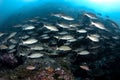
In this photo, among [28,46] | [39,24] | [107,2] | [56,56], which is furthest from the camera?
[107,2]

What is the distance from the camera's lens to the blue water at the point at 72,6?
19.6 meters

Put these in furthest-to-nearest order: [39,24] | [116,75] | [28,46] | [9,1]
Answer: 1. [9,1]
2. [39,24]
3. [28,46]
4. [116,75]

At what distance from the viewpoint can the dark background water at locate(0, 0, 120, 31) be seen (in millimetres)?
19656

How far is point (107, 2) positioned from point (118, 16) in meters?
2.59

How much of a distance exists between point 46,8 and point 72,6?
9.84 ft

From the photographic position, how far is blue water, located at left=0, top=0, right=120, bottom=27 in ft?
64.2

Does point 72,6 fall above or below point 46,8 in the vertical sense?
above

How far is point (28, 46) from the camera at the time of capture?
A: 10.0 m

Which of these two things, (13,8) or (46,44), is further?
(13,8)

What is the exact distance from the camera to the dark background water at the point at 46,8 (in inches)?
774

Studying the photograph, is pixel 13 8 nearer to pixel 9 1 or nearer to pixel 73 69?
pixel 9 1

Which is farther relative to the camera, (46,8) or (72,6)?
(46,8)

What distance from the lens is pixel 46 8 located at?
22.5 metres

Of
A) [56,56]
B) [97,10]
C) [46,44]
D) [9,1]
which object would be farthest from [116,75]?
[9,1]
